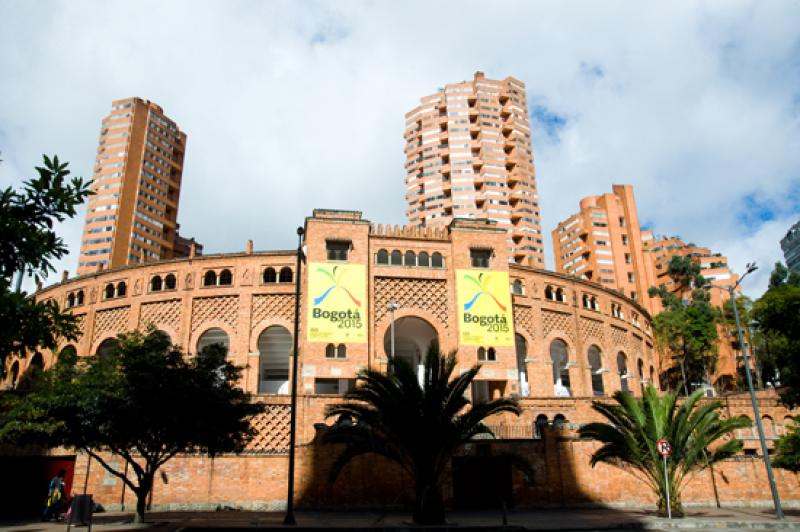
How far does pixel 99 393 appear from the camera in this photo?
15.9 meters

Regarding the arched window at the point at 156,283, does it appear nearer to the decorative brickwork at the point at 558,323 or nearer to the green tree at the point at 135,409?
the green tree at the point at 135,409

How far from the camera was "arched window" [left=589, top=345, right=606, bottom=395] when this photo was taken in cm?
3888

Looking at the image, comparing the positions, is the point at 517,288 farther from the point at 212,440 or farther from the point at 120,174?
the point at 120,174

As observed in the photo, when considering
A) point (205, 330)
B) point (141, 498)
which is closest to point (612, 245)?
point (205, 330)

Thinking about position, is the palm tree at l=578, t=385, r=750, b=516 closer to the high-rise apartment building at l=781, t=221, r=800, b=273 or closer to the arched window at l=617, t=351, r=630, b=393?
the arched window at l=617, t=351, r=630, b=393

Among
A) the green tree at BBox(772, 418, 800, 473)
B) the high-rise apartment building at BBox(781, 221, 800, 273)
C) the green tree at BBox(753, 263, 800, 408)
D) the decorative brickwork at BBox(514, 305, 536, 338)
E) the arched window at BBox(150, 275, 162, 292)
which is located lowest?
the green tree at BBox(772, 418, 800, 473)

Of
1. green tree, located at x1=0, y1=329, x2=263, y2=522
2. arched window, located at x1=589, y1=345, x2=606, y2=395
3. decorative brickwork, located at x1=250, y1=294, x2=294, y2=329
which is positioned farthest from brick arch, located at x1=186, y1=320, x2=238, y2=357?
arched window, located at x1=589, y1=345, x2=606, y2=395

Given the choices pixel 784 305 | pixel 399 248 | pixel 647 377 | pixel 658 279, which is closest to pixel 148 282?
pixel 399 248

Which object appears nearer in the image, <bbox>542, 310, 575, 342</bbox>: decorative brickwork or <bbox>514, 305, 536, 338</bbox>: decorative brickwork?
<bbox>514, 305, 536, 338</bbox>: decorative brickwork

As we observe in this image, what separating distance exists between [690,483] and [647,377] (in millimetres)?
22283

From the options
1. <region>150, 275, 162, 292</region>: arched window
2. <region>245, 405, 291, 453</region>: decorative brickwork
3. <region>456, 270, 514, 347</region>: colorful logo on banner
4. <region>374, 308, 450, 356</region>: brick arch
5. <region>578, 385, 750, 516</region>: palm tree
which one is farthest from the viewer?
<region>150, 275, 162, 292</region>: arched window

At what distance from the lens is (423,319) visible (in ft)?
101

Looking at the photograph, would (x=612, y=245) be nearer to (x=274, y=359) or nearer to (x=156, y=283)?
(x=274, y=359)

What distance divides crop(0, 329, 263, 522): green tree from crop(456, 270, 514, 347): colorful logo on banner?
15.2 m
